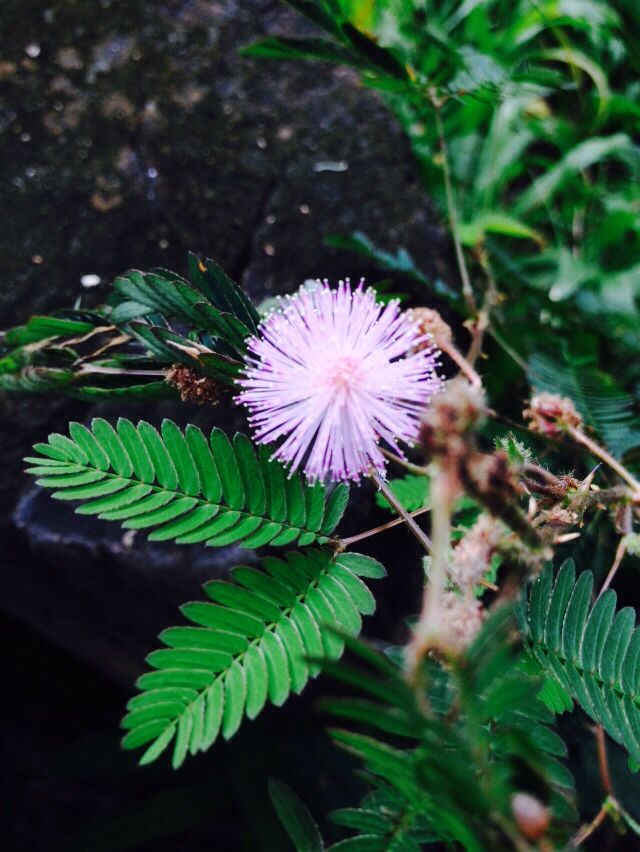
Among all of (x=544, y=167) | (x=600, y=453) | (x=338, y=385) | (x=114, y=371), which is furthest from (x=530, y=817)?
(x=544, y=167)

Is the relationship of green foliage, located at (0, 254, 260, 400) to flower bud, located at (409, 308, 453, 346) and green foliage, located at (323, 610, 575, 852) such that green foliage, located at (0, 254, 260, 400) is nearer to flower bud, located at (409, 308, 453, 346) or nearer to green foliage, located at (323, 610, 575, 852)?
flower bud, located at (409, 308, 453, 346)

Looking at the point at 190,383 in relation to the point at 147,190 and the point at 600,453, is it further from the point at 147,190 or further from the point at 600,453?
the point at 147,190

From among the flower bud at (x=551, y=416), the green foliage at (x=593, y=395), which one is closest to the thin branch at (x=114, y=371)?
the flower bud at (x=551, y=416)

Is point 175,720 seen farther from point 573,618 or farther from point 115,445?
point 573,618

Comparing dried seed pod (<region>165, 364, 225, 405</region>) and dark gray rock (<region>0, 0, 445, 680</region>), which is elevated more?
dark gray rock (<region>0, 0, 445, 680</region>)

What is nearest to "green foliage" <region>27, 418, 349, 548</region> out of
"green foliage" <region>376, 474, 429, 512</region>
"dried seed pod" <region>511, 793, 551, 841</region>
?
"green foliage" <region>376, 474, 429, 512</region>

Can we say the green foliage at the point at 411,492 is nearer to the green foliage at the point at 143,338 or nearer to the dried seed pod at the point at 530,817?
the green foliage at the point at 143,338
